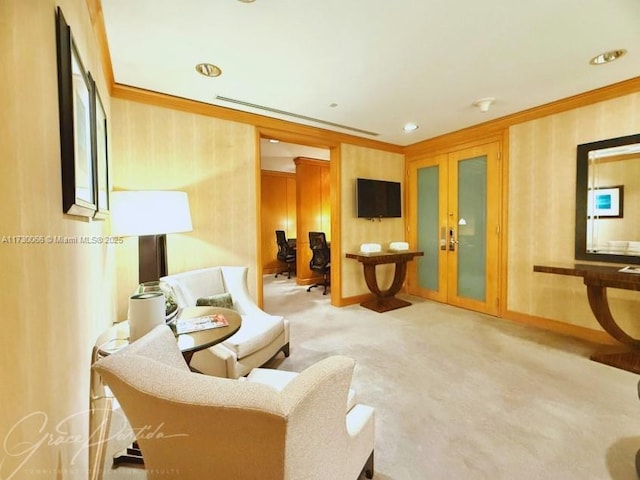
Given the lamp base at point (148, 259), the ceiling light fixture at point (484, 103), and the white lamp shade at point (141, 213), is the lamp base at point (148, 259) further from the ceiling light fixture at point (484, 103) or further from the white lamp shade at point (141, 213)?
the ceiling light fixture at point (484, 103)

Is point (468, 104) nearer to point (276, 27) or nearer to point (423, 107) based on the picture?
point (423, 107)

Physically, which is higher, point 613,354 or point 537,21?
point 537,21

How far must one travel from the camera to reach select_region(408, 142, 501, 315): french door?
3.75 meters

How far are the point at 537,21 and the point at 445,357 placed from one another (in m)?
2.59

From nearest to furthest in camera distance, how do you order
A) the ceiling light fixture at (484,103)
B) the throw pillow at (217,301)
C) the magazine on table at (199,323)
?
the magazine on table at (199,323)
the throw pillow at (217,301)
the ceiling light fixture at (484,103)

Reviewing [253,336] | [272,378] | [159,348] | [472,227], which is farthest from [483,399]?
[472,227]

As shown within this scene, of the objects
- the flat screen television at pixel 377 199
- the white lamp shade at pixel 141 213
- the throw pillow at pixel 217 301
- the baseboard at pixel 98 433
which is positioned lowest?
the baseboard at pixel 98 433

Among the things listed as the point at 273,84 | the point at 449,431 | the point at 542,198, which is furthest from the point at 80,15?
the point at 542,198

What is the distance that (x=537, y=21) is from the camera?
182 centimetres

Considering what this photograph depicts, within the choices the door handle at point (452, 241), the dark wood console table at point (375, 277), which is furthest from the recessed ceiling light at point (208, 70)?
the door handle at point (452, 241)

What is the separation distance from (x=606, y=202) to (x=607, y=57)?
4.29 feet

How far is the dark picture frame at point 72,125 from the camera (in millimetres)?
1000

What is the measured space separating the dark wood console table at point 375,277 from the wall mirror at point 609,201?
6.32ft

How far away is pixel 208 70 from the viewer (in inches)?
93.0
